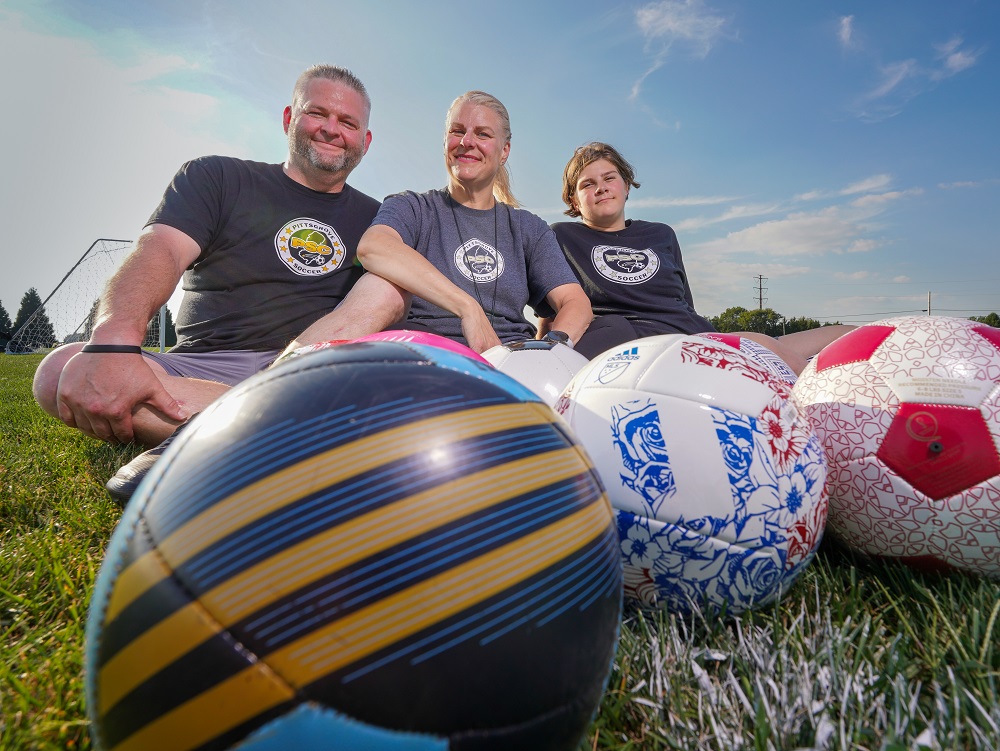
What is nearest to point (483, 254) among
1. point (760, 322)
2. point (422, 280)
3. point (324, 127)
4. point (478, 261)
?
point (478, 261)

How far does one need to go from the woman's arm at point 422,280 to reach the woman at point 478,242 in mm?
11

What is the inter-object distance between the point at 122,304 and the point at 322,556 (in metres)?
3.15

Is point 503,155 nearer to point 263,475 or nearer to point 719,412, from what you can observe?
point 719,412

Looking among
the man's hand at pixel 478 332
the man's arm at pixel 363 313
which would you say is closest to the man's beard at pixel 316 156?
the man's arm at pixel 363 313

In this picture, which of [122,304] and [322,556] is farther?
[122,304]

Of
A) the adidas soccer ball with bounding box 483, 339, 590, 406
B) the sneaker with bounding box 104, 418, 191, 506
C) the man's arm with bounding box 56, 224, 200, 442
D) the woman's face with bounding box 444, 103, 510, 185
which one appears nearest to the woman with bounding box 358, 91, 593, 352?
the woman's face with bounding box 444, 103, 510, 185

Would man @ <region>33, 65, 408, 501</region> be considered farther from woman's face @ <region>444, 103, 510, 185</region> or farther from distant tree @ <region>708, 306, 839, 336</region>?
distant tree @ <region>708, 306, 839, 336</region>

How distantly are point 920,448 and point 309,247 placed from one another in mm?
3824

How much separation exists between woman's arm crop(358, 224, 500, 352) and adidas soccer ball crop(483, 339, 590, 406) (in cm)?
Answer: 54

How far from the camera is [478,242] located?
4.37 m

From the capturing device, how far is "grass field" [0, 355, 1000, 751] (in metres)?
1.30

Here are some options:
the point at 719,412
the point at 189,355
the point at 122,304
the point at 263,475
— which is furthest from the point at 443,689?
the point at 189,355

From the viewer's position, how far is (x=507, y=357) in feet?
9.43

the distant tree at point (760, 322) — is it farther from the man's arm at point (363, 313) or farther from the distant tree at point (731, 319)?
the man's arm at point (363, 313)
